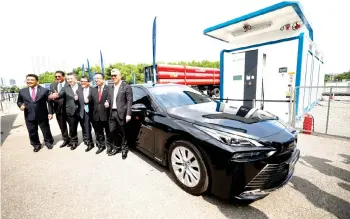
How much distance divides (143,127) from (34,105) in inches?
108

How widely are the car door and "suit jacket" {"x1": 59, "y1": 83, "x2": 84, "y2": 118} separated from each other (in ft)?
4.38

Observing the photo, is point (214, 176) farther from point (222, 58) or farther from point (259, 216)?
point (222, 58)

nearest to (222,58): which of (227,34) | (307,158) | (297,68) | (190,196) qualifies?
(227,34)

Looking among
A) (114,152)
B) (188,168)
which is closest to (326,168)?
(188,168)

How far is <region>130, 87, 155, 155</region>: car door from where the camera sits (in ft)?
10.4

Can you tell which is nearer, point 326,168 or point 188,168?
point 188,168

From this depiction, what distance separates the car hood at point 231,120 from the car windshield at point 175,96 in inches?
9.0

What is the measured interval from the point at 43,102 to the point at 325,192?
5534mm

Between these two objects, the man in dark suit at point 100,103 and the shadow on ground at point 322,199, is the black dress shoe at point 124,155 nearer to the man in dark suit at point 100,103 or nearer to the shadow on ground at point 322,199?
the man in dark suit at point 100,103

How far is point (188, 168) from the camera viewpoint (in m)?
2.46

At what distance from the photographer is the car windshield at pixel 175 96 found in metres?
3.20

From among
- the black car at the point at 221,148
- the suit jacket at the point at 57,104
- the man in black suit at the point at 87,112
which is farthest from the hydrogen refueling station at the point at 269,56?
the suit jacket at the point at 57,104

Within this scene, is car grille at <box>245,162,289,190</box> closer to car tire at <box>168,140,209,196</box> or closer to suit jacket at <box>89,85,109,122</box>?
car tire at <box>168,140,209,196</box>

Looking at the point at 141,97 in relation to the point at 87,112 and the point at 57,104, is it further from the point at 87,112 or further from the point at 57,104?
the point at 57,104
